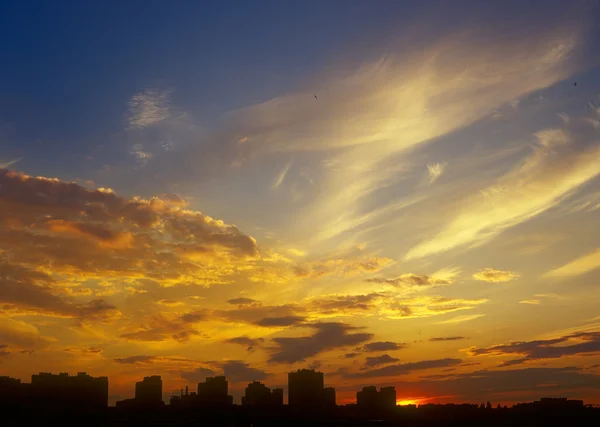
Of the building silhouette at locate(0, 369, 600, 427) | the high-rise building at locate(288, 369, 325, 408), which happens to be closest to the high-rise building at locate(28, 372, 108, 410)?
the building silhouette at locate(0, 369, 600, 427)

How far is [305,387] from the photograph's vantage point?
7224 inches

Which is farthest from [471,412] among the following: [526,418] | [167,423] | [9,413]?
[9,413]

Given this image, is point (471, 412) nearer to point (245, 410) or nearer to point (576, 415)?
point (576, 415)

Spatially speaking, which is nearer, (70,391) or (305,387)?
(70,391)

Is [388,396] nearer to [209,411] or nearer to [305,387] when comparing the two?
[305,387]

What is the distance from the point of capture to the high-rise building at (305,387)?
17888 cm

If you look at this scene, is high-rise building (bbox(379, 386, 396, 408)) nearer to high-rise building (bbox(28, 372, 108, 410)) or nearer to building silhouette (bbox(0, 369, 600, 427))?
building silhouette (bbox(0, 369, 600, 427))

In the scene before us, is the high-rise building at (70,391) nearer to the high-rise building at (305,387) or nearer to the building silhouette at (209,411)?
the building silhouette at (209,411)

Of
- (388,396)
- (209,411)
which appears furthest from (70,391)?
(388,396)

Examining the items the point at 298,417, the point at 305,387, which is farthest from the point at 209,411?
the point at 305,387

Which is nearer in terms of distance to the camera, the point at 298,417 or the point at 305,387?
the point at 298,417

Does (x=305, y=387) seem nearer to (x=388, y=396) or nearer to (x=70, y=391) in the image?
(x=388, y=396)

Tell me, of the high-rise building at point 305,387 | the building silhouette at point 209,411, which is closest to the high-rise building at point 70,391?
the building silhouette at point 209,411

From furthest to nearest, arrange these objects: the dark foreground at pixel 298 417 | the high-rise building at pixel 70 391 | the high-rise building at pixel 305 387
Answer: the high-rise building at pixel 305 387
the high-rise building at pixel 70 391
the dark foreground at pixel 298 417
